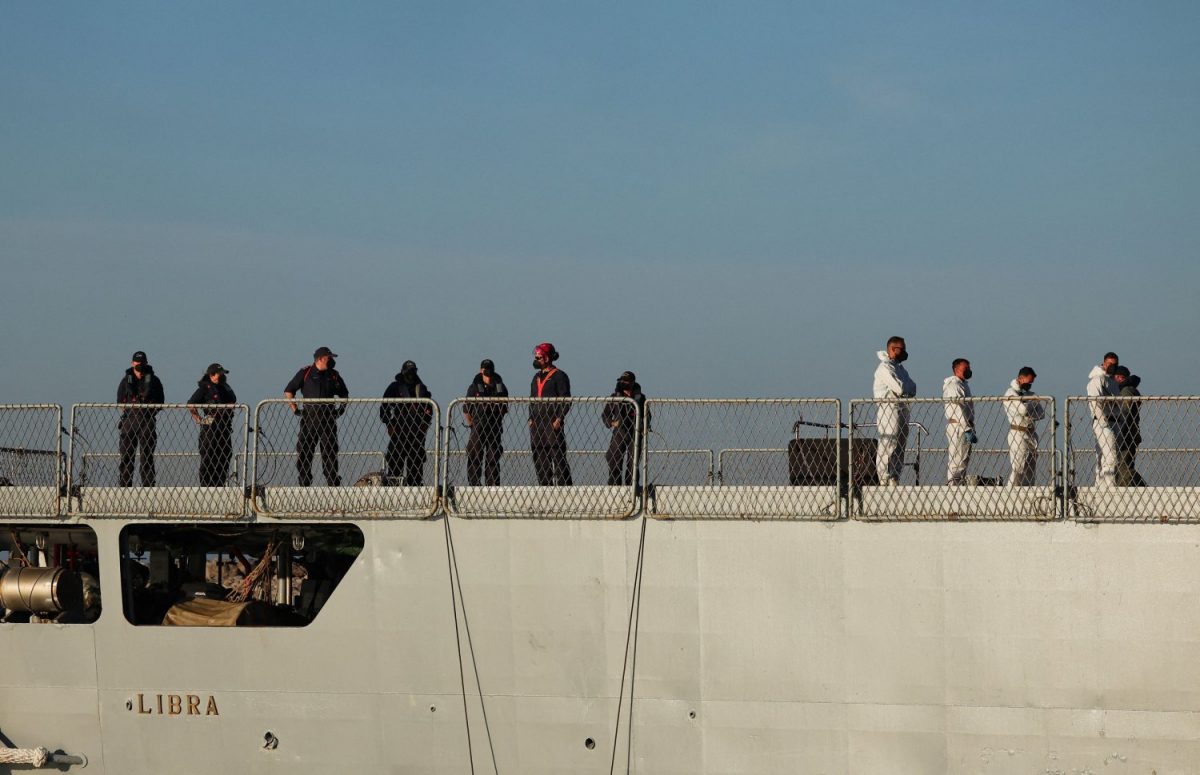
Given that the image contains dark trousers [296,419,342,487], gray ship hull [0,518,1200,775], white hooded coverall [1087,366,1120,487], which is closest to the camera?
gray ship hull [0,518,1200,775]

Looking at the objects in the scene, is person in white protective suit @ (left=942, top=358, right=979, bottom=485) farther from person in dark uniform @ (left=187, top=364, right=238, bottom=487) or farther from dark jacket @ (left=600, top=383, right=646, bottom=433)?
person in dark uniform @ (left=187, top=364, right=238, bottom=487)

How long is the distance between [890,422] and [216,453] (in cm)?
818

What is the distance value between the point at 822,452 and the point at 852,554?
121cm

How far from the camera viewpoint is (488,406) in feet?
52.3

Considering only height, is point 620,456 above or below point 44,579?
above

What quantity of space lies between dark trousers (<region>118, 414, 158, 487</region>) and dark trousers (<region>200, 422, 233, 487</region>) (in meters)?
0.71

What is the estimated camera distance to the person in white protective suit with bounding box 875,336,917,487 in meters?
15.0

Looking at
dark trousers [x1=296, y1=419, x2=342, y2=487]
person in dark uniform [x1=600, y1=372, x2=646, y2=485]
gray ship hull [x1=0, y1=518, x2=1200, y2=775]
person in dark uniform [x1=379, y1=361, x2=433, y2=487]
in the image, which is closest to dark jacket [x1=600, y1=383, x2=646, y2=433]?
person in dark uniform [x1=600, y1=372, x2=646, y2=485]

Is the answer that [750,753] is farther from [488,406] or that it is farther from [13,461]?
[13,461]

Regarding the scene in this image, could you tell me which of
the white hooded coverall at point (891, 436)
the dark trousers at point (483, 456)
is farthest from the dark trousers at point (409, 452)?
the white hooded coverall at point (891, 436)

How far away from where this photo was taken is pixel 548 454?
15977mm

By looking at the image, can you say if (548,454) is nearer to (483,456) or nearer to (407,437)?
(483,456)

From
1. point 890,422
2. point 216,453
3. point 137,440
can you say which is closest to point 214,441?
point 216,453

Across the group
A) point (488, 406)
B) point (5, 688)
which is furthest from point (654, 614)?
point (5, 688)
